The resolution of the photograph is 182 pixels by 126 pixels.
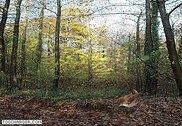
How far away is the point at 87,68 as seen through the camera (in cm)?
3422

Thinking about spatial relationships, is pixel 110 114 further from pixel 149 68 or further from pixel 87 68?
pixel 87 68

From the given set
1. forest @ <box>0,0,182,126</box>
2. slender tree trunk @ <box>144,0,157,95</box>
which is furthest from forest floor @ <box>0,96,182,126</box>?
slender tree trunk @ <box>144,0,157,95</box>

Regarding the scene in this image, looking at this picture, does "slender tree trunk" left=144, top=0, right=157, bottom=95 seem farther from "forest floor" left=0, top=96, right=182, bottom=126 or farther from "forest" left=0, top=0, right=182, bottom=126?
"forest floor" left=0, top=96, right=182, bottom=126

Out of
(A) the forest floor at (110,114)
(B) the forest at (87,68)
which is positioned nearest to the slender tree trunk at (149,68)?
(B) the forest at (87,68)

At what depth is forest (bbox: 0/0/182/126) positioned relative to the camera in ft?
29.9

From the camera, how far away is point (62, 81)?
2936 cm

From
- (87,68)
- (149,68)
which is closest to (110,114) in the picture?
(149,68)

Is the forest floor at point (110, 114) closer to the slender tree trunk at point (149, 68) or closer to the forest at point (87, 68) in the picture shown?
the forest at point (87, 68)

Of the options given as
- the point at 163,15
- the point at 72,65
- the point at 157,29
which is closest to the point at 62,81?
the point at 72,65

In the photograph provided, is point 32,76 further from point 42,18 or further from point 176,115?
point 176,115

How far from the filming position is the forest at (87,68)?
9117 millimetres

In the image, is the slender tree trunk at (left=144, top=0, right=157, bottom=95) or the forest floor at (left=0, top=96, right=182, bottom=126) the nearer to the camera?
the forest floor at (left=0, top=96, right=182, bottom=126)

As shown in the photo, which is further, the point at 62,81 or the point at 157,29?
the point at 62,81

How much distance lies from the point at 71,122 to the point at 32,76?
19.3 m
